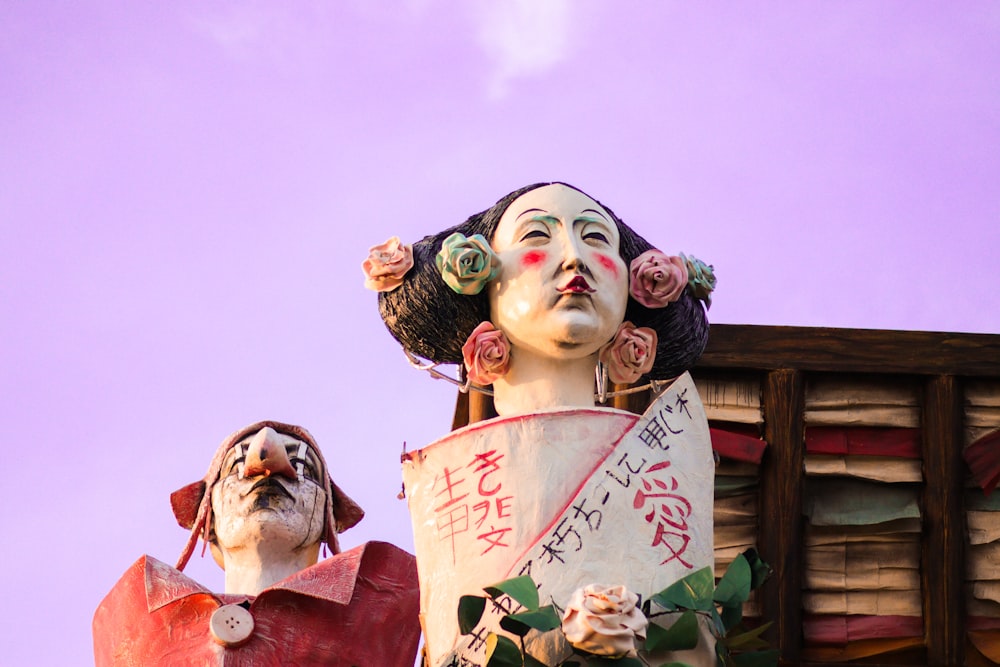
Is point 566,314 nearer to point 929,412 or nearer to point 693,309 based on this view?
point 693,309

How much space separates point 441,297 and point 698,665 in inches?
58.7

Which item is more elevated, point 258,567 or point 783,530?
point 783,530

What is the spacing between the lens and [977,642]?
9109 mm

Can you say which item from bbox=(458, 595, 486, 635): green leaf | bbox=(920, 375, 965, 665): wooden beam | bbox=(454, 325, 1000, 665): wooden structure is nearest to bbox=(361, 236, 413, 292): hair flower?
bbox=(458, 595, 486, 635): green leaf

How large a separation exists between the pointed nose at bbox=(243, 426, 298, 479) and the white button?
0.62 m

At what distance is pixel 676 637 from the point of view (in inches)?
229

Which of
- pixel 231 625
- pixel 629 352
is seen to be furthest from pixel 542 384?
pixel 231 625

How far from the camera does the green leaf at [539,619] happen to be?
18.9ft

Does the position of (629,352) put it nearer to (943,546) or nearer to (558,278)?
(558,278)

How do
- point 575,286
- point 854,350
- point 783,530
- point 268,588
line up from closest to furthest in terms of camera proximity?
point 575,286
point 268,588
point 783,530
point 854,350

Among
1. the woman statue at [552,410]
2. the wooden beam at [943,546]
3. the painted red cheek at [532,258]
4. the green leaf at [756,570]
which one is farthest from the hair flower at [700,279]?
the wooden beam at [943,546]

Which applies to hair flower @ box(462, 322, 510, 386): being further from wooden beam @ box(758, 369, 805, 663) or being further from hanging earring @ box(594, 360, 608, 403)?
wooden beam @ box(758, 369, 805, 663)

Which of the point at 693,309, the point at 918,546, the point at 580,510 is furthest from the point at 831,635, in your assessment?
the point at 580,510

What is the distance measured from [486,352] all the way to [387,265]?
1.43 ft
